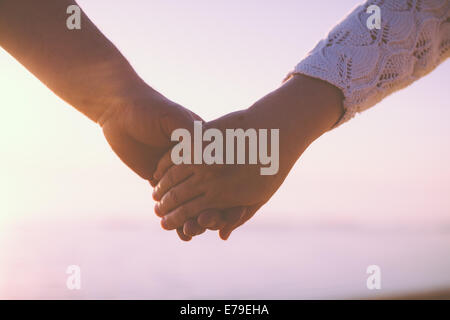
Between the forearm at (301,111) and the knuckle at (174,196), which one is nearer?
the forearm at (301,111)

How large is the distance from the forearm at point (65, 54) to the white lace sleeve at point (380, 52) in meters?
0.53

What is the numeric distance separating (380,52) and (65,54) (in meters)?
0.87

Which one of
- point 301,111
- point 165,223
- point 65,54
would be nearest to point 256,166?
point 301,111

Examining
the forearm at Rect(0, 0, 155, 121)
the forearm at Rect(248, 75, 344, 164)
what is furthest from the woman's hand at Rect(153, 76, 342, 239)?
the forearm at Rect(0, 0, 155, 121)

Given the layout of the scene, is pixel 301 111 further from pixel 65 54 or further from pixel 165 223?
pixel 65 54

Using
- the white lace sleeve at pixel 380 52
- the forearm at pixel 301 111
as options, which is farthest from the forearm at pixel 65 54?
the white lace sleeve at pixel 380 52

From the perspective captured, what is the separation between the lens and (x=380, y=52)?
45.4 inches

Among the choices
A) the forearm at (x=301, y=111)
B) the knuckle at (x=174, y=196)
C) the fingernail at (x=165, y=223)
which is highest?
the forearm at (x=301, y=111)

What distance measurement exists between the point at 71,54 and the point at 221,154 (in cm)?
53

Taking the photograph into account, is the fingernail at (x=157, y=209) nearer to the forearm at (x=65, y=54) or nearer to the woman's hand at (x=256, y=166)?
the woman's hand at (x=256, y=166)

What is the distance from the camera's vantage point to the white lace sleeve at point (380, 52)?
3.71 ft

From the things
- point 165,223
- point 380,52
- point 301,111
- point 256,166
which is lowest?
point 165,223

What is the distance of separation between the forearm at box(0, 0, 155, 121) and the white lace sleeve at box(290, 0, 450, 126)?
0.53m

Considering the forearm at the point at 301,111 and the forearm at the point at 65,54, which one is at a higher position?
the forearm at the point at 65,54
